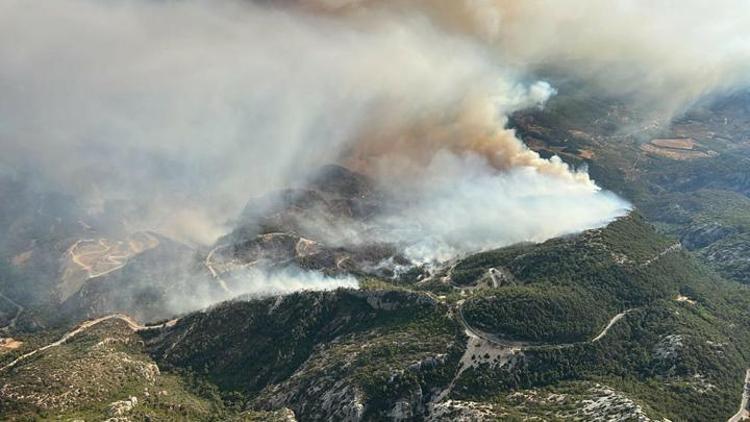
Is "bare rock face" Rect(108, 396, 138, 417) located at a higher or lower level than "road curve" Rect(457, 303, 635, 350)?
lower

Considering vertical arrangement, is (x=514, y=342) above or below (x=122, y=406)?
above

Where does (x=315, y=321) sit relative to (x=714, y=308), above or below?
below

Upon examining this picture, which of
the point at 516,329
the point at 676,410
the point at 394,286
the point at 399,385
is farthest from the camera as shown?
the point at 394,286

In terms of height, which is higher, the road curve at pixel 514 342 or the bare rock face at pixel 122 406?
the road curve at pixel 514 342

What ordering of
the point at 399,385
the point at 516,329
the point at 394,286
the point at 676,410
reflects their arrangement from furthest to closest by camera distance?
the point at 394,286 < the point at 516,329 < the point at 399,385 < the point at 676,410

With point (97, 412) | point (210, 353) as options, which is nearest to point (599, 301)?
point (210, 353)

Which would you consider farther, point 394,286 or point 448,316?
point 394,286

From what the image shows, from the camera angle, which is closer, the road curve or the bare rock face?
the bare rock face

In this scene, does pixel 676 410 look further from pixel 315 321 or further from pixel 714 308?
pixel 315 321

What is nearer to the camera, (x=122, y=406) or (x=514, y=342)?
(x=122, y=406)

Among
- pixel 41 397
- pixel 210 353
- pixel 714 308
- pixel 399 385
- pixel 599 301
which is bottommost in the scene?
pixel 41 397

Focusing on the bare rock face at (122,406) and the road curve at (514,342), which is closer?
the bare rock face at (122,406)
